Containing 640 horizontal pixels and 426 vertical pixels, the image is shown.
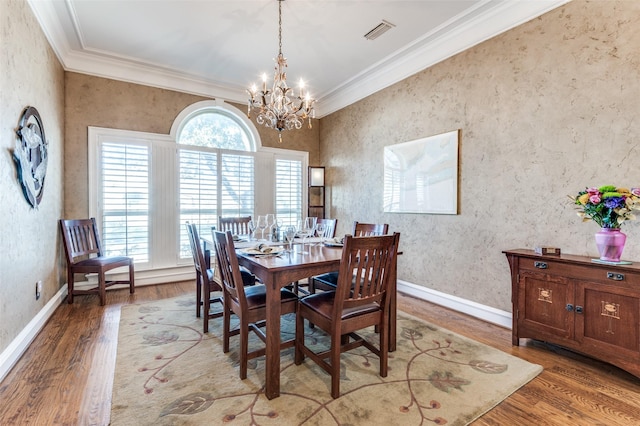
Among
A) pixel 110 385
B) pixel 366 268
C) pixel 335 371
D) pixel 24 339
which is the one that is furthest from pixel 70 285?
pixel 366 268

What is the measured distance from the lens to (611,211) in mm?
2102

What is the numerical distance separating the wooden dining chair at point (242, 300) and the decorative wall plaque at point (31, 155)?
6.00ft

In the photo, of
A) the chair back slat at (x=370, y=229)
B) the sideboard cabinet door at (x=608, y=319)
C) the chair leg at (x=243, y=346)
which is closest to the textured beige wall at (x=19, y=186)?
the chair leg at (x=243, y=346)

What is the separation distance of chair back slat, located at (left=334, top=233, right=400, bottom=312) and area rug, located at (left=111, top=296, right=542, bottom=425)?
55 centimetres

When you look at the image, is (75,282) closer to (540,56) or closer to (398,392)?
(398,392)

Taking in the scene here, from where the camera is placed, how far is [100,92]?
4.13m

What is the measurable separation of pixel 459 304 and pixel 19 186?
4.37 m

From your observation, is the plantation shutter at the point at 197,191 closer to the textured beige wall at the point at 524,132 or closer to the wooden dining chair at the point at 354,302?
the textured beige wall at the point at 524,132

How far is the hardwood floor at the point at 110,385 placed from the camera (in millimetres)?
1699

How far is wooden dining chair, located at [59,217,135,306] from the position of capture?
354cm

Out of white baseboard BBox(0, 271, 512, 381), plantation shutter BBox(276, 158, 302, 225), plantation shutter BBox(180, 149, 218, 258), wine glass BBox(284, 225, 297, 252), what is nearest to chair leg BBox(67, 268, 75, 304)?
white baseboard BBox(0, 271, 512, 381)

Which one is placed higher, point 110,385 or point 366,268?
point 366,268

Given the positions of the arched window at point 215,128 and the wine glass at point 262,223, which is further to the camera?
the arched window at point 215,128

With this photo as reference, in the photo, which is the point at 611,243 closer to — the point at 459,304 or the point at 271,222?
the point at 459,304
